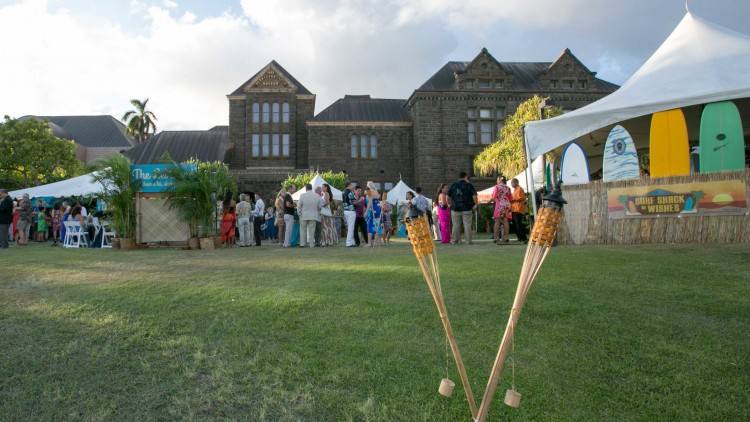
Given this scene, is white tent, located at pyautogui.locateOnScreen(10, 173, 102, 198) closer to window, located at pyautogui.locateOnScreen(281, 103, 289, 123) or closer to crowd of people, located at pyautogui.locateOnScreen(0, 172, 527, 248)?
crowd of people, located at pyautogui.locateOnScreen(0, 172, 527, 248)

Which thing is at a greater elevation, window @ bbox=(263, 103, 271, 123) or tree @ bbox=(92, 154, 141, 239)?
window @ bbox=(263, 103, 271, 123)

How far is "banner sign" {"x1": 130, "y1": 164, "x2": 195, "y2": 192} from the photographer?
1395cm

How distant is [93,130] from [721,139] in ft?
242

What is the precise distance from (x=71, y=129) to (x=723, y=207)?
249 feet

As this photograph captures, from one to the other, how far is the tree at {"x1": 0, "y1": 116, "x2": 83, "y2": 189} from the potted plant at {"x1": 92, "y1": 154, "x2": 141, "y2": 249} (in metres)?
28.7

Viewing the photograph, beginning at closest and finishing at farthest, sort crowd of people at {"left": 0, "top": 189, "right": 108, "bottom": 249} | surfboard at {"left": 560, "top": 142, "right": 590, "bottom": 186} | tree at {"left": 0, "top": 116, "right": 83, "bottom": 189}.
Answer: surfboard at {"left": 560, "top": 142, "right": 590, "bottom": 186} < crowd of people at {"left": 0, "top": 189, "right": 108, "bottom": 249} < tree at {"left": 0, "top": 116, "right": 83, "bottom": 189}

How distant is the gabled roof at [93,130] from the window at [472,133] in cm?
4889

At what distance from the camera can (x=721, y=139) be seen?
9234mm

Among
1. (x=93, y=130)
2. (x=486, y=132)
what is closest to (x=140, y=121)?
(x=93, y=130)

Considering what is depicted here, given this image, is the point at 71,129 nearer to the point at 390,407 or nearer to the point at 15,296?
the point at 15,296

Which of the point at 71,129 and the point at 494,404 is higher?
the point at 71,129

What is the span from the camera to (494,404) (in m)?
3.28

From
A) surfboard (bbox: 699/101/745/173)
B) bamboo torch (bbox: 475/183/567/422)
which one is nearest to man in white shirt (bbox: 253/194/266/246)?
surfboard (bbox: 699/101/745/173)

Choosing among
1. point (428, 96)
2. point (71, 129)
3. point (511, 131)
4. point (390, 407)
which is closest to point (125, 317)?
point (390, 407)
